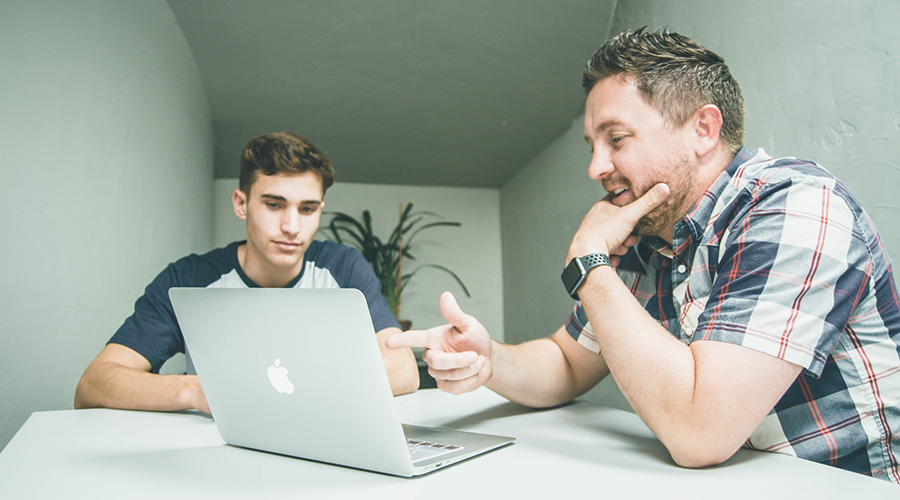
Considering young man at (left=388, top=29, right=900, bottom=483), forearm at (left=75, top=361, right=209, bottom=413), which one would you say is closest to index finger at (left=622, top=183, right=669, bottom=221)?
young man at (left=388, top=29, right=900, bottom=483)

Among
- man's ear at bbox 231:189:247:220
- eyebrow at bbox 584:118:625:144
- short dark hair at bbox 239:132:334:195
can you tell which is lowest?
eyebrow at bbox 584:118:625:144

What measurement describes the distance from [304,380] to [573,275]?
1.73ft

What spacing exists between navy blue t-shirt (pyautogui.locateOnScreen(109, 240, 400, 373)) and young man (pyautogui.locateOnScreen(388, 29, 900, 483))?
0.81 metres

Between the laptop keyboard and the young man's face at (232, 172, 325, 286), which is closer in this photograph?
the laptop keyboard

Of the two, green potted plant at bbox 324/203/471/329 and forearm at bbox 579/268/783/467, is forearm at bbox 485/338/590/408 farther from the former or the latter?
green potted plant at bbox 324/203/471/329

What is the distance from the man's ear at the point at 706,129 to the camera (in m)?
1.08

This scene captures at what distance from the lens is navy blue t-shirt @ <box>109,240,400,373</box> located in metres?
A: 1.49

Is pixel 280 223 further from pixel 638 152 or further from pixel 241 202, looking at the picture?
pixel 638 152

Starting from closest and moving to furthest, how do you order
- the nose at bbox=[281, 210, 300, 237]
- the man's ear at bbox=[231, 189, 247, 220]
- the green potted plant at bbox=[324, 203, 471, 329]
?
the nose at bbox=[281, 210, 300, 237] < the man's ear at bbox=[231, 189, 247, 220] < the green potted plant at bbox=[324, 203, 471, 329]

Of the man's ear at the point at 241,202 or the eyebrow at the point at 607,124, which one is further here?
the man's ear at the point at 241,202

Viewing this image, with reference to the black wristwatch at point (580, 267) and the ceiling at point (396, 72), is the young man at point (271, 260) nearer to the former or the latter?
the black wristwatch at point (580, 267)

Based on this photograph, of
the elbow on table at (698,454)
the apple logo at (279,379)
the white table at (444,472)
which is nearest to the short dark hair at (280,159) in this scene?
the white table at (444,472)

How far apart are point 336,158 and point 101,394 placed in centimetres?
→ 261

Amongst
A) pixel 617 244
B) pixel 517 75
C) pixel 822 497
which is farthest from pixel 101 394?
pixel 517 75
